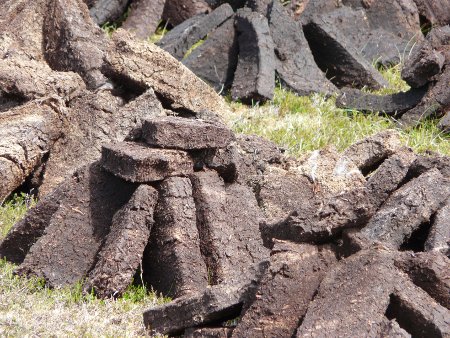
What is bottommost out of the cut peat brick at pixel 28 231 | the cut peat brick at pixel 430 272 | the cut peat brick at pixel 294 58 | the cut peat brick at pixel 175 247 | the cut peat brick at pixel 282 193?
the cut peat brick at pixel 28 231

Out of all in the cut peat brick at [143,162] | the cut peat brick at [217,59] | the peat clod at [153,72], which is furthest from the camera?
Result: the cut peat brick at [217,59]

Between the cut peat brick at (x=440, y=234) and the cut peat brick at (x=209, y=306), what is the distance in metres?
1.17

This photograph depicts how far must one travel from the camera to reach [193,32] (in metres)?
9.95

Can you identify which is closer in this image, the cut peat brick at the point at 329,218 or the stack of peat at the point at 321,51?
the cut peat brick at the point at 329,218

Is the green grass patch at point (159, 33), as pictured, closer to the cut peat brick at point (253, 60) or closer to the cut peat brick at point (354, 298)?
the cut peat brick at point (253, 60)

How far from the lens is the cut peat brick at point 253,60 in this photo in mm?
8609

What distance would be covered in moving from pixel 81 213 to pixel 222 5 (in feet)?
17.0

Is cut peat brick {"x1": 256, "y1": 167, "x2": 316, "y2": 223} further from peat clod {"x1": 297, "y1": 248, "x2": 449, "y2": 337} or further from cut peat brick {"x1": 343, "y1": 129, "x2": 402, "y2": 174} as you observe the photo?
peat clod {"x1": 297, "y1": 248, "x2": 449, "y2": 337}

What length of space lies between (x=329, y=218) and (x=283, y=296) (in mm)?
560

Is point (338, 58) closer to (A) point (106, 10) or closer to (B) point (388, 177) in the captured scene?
(A) point (106, 10)

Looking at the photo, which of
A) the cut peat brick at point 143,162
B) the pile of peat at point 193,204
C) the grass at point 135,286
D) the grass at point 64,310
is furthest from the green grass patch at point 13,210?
the cut peat brick at point 143,162

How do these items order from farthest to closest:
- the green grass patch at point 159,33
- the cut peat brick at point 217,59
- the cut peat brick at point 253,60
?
1. the green grass patch at point 159,33
2. the cut peat brick at point 217,59
3. the cut peat brick at point 253,60

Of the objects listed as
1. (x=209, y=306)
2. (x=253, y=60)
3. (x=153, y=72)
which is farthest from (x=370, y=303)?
(x=253, y=60)

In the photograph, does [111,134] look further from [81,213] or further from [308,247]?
[308,247]
